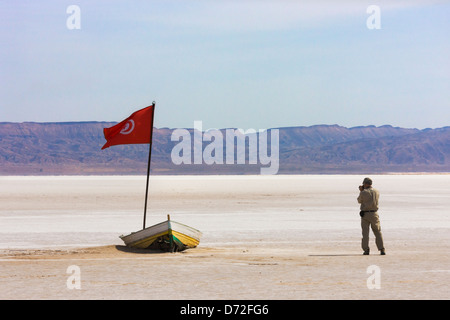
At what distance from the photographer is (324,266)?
47.6 ft

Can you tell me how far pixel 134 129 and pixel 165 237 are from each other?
239 cm

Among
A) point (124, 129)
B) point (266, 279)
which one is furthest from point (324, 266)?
point (124, 129)

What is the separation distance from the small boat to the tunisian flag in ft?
6.09

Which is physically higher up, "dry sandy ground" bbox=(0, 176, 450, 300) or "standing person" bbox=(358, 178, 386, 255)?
"standing person" bbox=(358, 178, 386, 255)

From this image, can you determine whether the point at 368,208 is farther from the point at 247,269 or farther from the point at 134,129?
the point at 134,129

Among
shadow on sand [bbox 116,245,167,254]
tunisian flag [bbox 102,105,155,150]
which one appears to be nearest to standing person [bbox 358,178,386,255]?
shadow on sand [bbox 116,245,167,254]

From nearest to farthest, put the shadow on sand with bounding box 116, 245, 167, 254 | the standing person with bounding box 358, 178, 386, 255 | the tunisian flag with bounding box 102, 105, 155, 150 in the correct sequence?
1. the standing person with bounding box 358, 178, 386, 255
2. the shadow on sand with bounding box 116, 245, 167, 254
3. the tunisian flag with bounding box 102, 105, 155, 150

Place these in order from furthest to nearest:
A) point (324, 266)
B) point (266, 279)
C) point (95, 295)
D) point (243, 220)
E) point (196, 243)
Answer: point (243, 220)
point (196, 243)
point (324, 266)
point (266, 279)
point (95, 295)

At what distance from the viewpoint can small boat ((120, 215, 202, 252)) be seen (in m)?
16.8

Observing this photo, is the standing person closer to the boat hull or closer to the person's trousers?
the person's trousers

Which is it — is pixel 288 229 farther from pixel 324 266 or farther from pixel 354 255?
pixel 324 266
